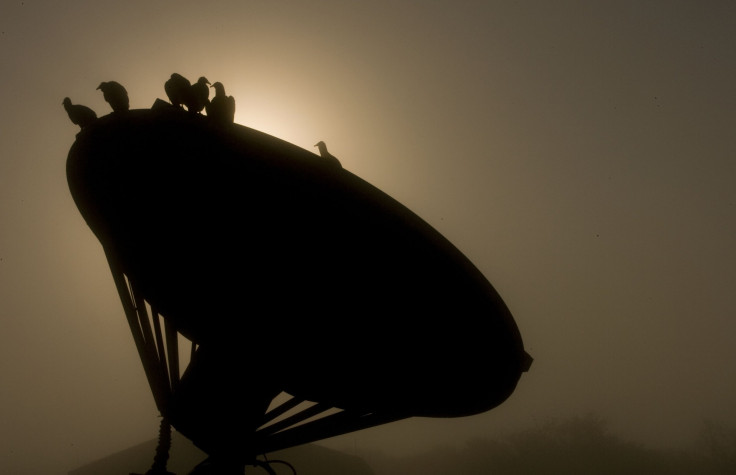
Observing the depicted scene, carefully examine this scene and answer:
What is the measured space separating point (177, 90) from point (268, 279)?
169 centimetres

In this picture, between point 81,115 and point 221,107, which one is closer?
point 221,107

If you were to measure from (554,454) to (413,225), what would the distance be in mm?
55933

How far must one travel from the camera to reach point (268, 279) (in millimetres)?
3992

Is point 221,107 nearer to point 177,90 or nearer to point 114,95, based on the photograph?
point 177,90

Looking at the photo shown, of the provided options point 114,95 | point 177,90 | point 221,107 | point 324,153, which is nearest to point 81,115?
point 114,95

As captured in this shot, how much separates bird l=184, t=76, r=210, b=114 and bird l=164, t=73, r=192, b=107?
1.2 inches

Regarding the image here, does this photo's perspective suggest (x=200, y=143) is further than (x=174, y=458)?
No

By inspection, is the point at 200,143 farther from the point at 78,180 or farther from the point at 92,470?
the point at 92,470

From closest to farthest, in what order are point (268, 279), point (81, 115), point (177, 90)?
point (177, 90), point (81, 115), point (268, 279)

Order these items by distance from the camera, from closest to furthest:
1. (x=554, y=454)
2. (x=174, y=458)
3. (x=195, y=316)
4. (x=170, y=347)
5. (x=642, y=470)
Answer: (x=195, y=316) → (x=170, y=347) → (x=174, y=458) → (x=642, y=470) → (x=554, y=454)

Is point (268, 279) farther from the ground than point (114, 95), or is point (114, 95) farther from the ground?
point (114, 95)

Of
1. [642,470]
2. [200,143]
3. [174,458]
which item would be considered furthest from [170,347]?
[642,470]

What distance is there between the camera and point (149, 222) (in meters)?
3.85

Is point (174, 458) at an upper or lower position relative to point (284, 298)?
lower
